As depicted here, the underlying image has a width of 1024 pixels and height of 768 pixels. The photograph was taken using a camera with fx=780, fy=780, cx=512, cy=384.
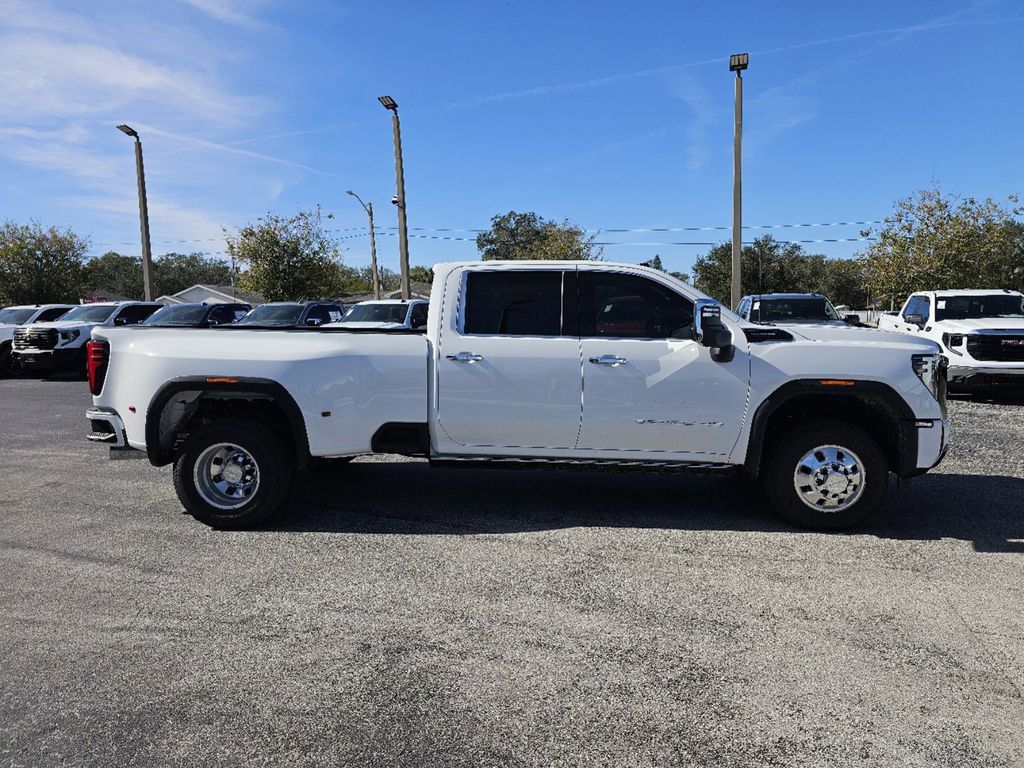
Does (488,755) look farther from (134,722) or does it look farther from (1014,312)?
(1014,312)

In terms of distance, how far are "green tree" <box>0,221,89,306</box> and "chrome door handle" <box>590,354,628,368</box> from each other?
46.8 m

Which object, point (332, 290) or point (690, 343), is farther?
point (332, 290)

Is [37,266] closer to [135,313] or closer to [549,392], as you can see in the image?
[135,313]

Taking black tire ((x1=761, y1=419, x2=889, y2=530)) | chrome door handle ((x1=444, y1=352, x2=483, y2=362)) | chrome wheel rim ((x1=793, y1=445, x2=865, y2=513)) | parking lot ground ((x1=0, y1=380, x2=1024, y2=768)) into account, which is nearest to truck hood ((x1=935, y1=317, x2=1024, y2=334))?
parking lot ground ((x1=0, y1=380, x2=1024, y2=768))

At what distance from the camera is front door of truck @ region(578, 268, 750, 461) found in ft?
18.0

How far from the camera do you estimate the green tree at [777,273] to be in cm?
5784

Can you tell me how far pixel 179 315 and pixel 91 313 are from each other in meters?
3.02

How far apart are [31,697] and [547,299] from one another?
387cm

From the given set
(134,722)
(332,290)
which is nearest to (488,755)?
(134,722)

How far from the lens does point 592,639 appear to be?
3.82m

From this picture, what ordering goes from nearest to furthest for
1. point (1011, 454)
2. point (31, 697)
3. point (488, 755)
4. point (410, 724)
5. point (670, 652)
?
1. point (488, 755)
2. point (410, 724)
3. point (31, 697)
4. point (670, 652)
5. point (1011, 454)

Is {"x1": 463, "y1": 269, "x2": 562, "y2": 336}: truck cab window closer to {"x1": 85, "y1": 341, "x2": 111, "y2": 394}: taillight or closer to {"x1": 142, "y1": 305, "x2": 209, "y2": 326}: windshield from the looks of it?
{"x1": 85, "y1": 341, "x2": 111, "y2": 394}: taillight

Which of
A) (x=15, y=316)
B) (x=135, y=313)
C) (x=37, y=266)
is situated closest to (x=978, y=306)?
(x=135, y=313)

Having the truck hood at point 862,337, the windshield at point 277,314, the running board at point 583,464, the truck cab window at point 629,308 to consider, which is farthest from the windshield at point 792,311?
the windshield at point 277,314
